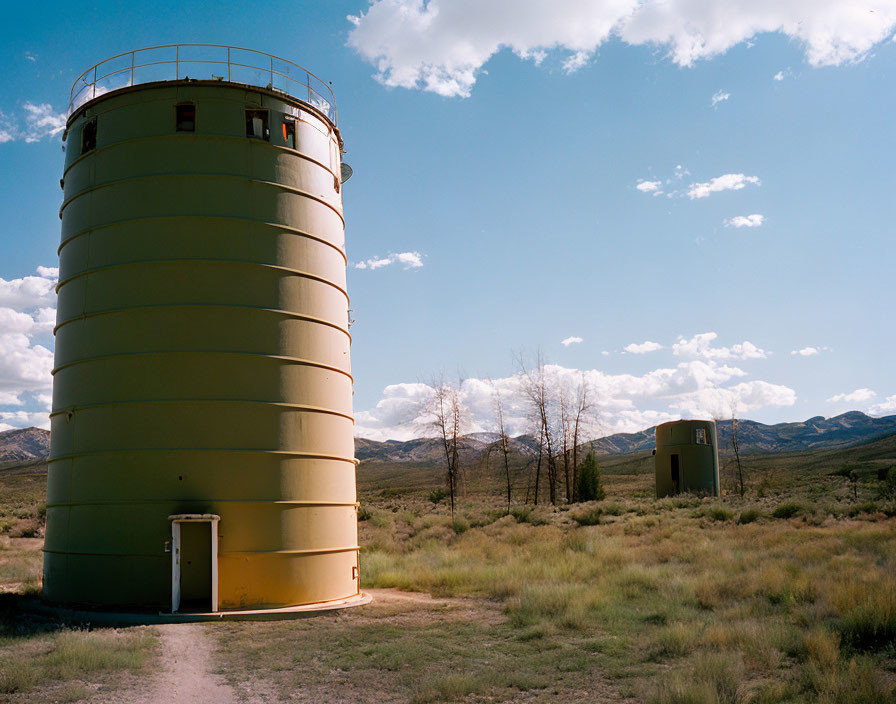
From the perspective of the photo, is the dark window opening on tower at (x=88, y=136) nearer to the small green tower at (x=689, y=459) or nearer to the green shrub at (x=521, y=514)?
the green shrub at (x=521, y=514)

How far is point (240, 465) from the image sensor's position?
12438 millimetres

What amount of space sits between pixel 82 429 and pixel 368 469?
157 metres

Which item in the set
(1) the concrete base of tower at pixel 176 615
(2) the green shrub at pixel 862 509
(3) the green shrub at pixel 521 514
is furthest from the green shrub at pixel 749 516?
(1) the concrete base of tower at pixel 176 615

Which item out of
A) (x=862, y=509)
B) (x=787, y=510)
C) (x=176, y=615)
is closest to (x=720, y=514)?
(x=787, y=510)

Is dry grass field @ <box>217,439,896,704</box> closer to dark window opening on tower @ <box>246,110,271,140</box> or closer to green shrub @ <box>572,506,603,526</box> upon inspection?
green shrub @ <box>572,506,603,526</box>

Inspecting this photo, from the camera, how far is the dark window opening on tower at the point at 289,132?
14.2m

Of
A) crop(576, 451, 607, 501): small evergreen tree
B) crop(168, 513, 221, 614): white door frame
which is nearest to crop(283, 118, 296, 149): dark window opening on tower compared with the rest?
crop(168, 513, 221, 614): white door frame

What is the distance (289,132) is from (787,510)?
19.8 meters

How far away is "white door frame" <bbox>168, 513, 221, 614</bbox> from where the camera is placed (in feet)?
38.4

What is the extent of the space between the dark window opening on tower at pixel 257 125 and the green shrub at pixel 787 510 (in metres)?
19.8

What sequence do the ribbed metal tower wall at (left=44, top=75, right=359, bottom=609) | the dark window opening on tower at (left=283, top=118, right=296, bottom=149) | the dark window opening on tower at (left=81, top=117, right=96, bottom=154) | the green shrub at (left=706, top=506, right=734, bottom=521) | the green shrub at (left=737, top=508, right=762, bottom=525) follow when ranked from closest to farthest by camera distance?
the ribbed metal tower wall at (left=44, top=75, right=359, bottom=609) < the dark window opening on tower at (left=283, top=118, right=296, bottom=149) < the dark window opening on tower at (left=81, top=117, right=96, bottom=154) < the green shrub at (left=737, top=508, right=762, bottom=525) < the green shrub at (left=706, top=506, right=734, bottom=521)

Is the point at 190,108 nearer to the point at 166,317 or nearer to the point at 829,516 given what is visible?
the point at 166,317

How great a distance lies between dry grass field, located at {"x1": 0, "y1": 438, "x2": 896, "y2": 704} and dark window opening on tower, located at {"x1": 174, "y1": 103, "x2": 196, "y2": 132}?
856 cm

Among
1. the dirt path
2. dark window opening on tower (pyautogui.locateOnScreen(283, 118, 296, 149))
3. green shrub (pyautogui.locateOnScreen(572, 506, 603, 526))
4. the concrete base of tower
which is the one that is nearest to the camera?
the dirt path
